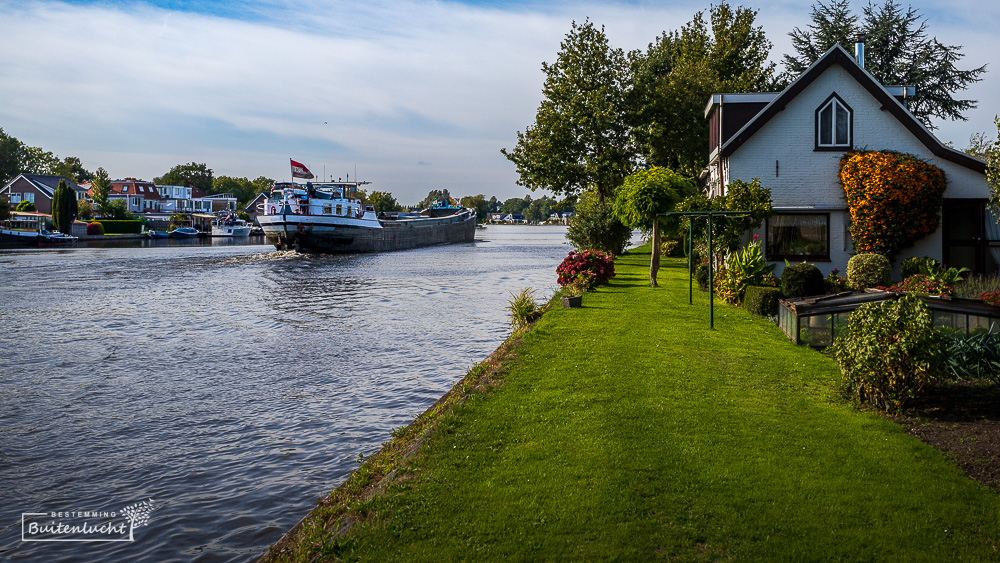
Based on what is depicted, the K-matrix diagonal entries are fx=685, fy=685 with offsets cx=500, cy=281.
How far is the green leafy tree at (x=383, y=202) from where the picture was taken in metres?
175

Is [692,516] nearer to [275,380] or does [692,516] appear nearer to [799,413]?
[799,413]

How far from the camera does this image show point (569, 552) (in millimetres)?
5539

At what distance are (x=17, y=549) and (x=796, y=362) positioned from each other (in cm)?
1182

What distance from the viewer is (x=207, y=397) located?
1316 centimetres

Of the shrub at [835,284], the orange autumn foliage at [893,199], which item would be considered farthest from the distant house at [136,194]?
the shrub at [835,284]

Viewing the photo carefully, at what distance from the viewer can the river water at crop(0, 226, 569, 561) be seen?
Result: 8.08 m

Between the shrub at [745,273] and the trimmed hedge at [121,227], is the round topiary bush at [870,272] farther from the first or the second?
the trimmed hedge at [121,227]

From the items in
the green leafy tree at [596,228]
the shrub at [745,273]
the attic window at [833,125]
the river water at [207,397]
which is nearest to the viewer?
the river water at [207,397]

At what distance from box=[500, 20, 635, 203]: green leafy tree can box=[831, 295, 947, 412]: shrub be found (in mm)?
38562

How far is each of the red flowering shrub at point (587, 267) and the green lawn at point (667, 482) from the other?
14233mm

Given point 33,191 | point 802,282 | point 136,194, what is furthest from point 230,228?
point 802,282

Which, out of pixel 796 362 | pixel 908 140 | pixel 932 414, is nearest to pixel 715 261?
pixel 908 140

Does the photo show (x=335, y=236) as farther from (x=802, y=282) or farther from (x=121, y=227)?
(x=121, y=227)

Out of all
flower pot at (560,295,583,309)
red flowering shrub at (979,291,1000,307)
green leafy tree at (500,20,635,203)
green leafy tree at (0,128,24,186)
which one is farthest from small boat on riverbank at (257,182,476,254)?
green leafy tree at (0,128,24,186)
